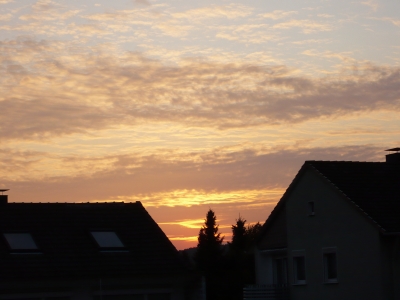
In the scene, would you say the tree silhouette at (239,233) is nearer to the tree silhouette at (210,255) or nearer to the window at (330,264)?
the tree silhouette at (210,255)

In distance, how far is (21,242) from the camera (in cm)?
3114

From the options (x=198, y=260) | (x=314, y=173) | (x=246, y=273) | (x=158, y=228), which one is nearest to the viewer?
(x=314, y=173)

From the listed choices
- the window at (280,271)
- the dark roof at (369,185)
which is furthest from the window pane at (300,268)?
the dark roof at (369,185)

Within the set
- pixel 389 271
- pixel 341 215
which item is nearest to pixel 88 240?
pixel 341 215

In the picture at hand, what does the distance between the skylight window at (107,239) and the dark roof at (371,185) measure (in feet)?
28.8

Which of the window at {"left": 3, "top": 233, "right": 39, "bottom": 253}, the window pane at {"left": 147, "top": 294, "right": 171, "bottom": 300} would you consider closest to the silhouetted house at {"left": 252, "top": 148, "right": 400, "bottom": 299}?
the window pane at {"left": 147, "top": 294, "right": 171, "bottom": 300}

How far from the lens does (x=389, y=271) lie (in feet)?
87.1

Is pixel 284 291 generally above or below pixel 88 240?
below

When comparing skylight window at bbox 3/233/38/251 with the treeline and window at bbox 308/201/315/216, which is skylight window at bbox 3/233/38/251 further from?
the treeline

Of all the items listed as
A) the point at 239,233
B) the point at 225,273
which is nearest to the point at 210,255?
the point at 225,273

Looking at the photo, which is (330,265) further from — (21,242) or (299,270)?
(21,242)

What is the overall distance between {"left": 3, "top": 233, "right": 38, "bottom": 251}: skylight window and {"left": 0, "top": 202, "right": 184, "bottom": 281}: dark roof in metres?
0.21

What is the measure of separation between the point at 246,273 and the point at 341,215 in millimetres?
22334

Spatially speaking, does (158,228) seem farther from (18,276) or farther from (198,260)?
(198,260)
